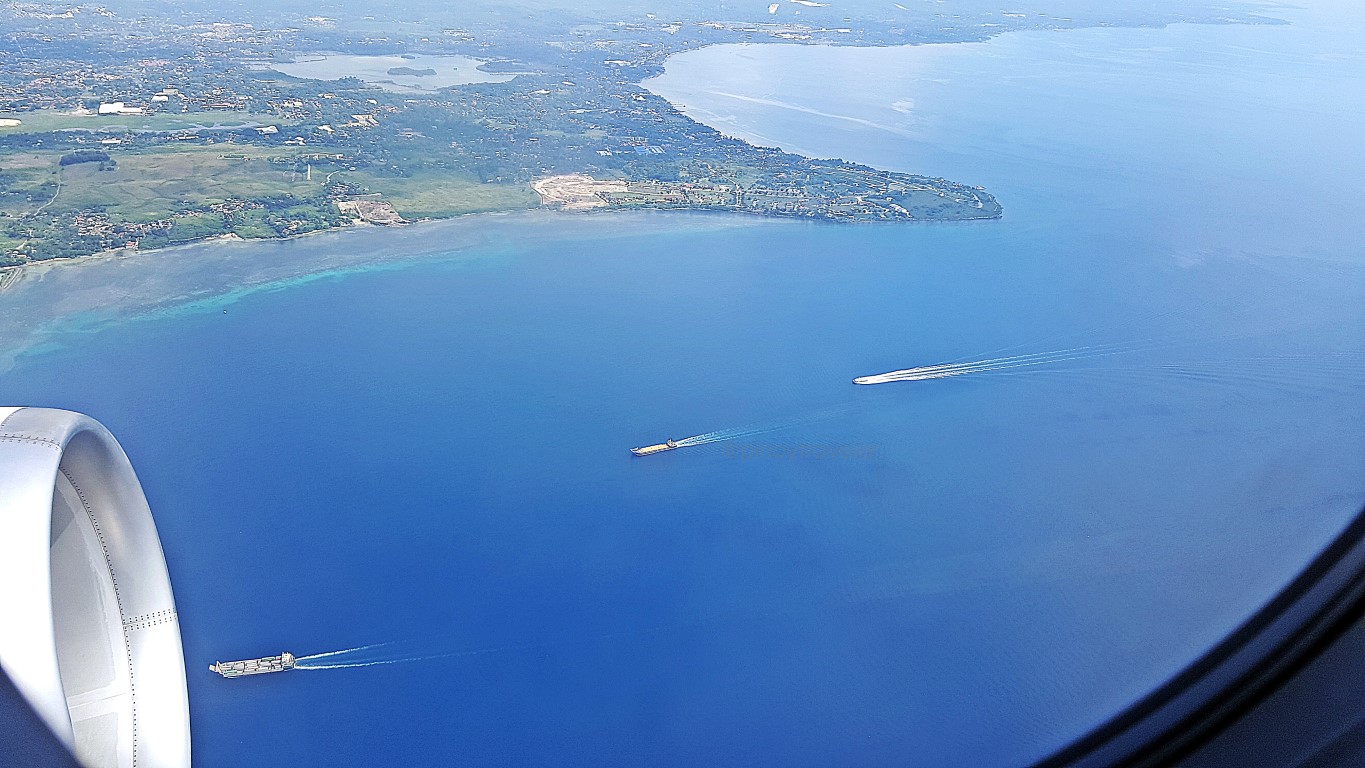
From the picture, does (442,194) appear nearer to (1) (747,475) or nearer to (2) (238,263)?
(2) (238,263)

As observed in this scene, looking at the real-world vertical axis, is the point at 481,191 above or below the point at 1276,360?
above

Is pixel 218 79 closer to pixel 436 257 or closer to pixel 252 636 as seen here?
pixel 436 257

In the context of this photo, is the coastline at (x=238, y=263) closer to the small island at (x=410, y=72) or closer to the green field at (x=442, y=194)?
the green field at (x=442, y=194)

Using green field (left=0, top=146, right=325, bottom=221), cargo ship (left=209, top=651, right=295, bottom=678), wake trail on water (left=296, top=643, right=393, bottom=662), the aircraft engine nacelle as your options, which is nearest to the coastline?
green field (left=0, top=146, right=325, bottom=221)

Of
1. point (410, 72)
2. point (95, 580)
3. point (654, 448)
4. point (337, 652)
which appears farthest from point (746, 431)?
point (410, 72)

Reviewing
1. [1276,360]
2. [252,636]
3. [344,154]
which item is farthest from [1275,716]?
[344,154]

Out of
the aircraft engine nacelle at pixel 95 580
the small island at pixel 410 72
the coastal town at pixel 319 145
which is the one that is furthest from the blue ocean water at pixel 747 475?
the small island at pixel 410 72
